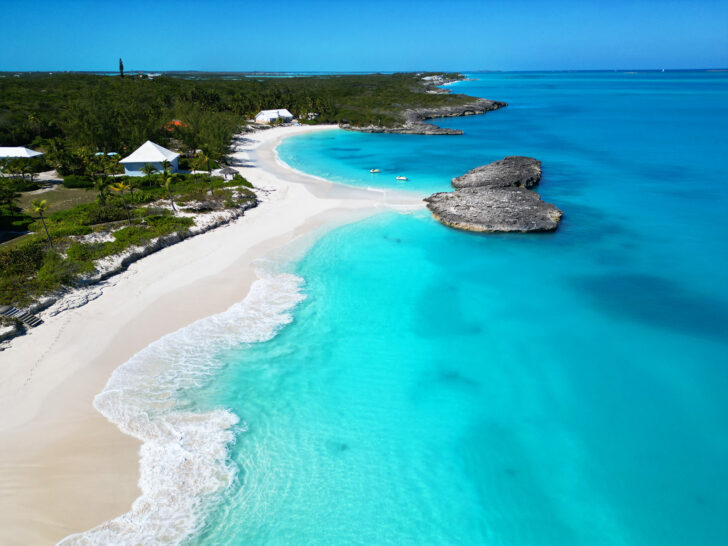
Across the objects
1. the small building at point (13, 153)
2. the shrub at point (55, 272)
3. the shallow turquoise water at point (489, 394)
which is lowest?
the shallow turquoise water at point (489, 394)

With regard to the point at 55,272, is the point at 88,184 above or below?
above

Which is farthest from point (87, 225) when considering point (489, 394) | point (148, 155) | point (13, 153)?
point (489, 394)

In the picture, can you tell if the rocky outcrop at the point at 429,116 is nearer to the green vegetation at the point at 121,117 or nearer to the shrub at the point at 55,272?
the green vegetation at the point at 121,117

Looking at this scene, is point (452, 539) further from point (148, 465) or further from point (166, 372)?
point (166, 372)

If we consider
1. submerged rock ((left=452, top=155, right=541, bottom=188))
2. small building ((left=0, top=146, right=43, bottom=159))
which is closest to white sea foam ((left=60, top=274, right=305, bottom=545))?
submerged rock ((left=452, top=155, right=541, bottom=188))

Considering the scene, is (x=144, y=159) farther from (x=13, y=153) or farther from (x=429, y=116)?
(x=429, y=116)

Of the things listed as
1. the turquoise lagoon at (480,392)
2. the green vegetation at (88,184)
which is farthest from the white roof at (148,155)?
the turquoise lagoon at (480,392)
